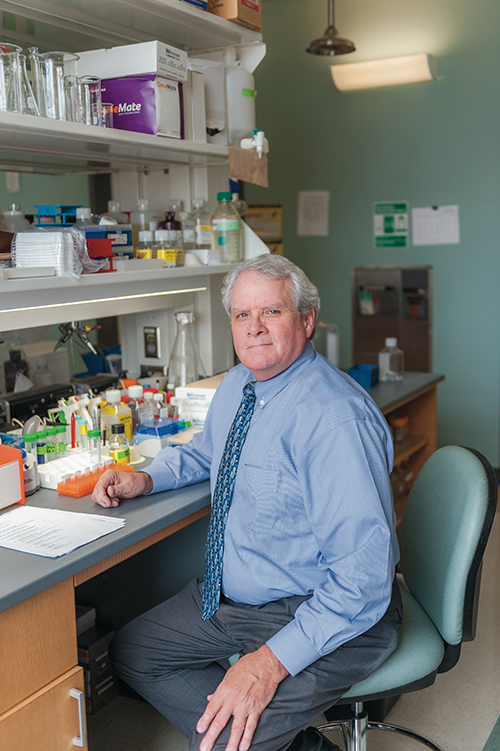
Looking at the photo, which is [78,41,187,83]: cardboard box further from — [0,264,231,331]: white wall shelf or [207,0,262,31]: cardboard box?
[0,264,231,331]: white wall shelf

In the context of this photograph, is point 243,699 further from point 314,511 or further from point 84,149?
point 84,149

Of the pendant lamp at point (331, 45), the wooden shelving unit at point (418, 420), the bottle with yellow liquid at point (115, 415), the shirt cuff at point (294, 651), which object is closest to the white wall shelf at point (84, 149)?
the bottle with yellow liquid at point (115, 415)

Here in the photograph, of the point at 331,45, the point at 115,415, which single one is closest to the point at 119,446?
the point at 115,415

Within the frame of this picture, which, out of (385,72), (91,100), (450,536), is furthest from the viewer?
(385,72)

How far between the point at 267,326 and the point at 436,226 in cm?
289

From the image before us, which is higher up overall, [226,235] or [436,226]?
[436,226]

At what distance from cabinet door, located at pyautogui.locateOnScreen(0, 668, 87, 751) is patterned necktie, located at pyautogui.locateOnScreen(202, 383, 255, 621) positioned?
338mm

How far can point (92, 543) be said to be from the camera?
1.40 meters

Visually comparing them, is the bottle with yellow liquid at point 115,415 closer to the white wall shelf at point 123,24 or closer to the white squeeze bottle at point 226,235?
the white squeeze bottle at point 226,235

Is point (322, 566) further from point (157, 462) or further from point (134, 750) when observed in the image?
point (134, 750)

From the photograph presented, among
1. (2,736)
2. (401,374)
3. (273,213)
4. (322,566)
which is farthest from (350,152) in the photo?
(2,736)

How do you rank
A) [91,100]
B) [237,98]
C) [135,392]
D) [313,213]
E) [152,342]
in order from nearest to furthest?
[91,100] < [135,392] < [237,98] < [152,342] < [313,213]

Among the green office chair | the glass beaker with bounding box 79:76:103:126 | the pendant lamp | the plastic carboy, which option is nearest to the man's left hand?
the green office chair

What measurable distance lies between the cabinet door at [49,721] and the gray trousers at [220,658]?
9.2 inches
